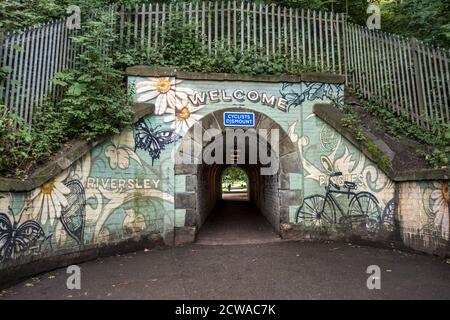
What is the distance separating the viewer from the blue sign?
8.09 metres

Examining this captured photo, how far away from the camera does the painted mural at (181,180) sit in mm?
6195

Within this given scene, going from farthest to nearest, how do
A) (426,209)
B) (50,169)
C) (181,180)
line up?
(181,180)
(426,209)
(50,169)

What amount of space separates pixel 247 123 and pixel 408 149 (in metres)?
3.71

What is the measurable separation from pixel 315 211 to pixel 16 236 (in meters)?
6.11

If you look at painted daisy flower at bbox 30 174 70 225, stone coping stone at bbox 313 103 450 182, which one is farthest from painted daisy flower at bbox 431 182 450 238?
painted daisy flower at bbox 30 174 70 225

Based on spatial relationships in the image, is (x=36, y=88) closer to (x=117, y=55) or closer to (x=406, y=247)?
(x=117, y=55)

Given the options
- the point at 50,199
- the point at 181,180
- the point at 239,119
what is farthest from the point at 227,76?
the point at 50,199

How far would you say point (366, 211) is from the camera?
25.1 ft

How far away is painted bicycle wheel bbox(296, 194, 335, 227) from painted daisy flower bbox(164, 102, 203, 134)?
333 cm

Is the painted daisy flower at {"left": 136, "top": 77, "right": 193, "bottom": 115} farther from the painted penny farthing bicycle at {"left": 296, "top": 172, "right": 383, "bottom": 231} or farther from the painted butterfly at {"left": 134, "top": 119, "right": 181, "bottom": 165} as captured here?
the painted penny farthing bicycle at {"left": 296, "top": 172, "right": 383, "bottom": 231}

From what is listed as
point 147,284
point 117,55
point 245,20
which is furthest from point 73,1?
point 147,284

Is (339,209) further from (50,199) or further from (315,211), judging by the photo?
(50,199)

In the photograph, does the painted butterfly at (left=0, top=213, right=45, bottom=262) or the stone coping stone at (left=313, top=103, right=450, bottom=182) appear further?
the stone coping stone at (left=313, top=103, right=450, bottom=182)

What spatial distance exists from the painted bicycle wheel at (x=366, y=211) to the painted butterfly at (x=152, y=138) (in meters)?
4.42
